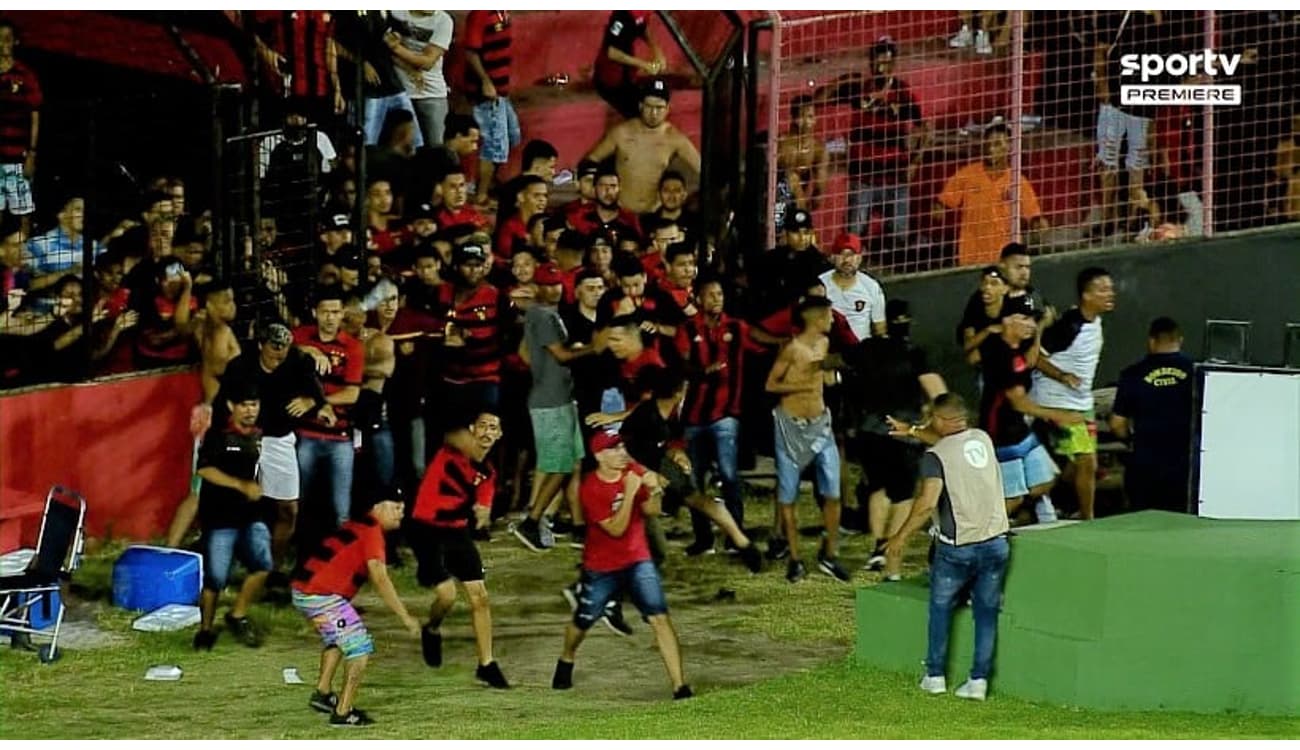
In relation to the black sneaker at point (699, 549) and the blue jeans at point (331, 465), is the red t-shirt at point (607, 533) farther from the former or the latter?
the black sneaker at point (699, 549)

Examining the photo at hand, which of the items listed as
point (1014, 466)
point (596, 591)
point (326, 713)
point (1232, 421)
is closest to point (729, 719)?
point (596, 591)

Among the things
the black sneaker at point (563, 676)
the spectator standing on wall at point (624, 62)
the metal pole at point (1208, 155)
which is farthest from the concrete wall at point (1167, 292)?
the black sneaker at point (563, 676)

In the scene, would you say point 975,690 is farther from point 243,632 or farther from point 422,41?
point 422,41

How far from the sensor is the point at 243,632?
13078 millimetres

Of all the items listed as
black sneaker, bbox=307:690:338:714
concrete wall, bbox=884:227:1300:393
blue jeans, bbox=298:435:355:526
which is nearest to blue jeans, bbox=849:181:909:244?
concrete wall, bbox=884:227:1300:393

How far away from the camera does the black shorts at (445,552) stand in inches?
482

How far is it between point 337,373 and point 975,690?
4172mm

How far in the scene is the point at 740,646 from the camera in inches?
521

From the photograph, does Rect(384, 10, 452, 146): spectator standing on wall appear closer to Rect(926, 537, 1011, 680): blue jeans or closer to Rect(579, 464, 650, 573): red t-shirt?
Rect(579, 464, 650, 573): red t-shirt

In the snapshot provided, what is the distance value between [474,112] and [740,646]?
486 centimetres

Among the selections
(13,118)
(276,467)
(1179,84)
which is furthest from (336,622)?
(1179,84)

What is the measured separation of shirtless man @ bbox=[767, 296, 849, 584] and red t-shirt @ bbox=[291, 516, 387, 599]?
10.9ft

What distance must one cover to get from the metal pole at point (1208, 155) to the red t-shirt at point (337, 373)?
21.0 ft

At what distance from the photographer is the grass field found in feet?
37.4
